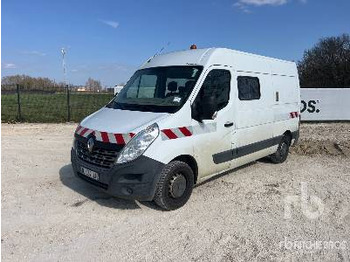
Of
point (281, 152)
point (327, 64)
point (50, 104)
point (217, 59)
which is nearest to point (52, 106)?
point (50, 104)

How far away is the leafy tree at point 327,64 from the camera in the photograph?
4969cm

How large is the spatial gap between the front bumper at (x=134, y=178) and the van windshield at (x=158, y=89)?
907 mm

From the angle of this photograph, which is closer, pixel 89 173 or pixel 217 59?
pixel 89 173

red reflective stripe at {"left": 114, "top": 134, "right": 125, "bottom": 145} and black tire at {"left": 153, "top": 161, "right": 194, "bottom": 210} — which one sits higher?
red reflective stripe at {"left": 114, "top": 134, "right": 125, "bottom": 145}

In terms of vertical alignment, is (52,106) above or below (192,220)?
above

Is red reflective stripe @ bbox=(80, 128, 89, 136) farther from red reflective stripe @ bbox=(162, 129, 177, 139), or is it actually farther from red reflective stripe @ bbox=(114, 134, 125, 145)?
red reflective stripe @ bbox=(162, 129, 177, 139)

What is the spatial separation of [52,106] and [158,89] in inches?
646

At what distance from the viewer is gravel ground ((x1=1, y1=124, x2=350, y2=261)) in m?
4.32

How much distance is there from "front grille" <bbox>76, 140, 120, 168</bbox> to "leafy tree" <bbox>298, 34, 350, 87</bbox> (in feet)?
151

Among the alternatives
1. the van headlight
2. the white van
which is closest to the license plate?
the white van

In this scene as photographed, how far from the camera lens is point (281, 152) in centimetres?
863

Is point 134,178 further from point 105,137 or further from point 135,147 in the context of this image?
point 105,137

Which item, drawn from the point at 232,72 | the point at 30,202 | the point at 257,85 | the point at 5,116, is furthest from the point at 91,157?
the point at 5,116

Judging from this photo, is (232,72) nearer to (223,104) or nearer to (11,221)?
(223,104)
